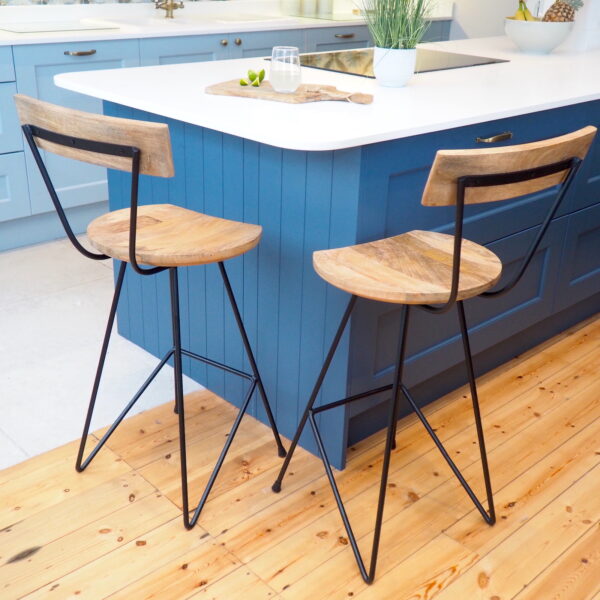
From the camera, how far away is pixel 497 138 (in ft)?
6.89

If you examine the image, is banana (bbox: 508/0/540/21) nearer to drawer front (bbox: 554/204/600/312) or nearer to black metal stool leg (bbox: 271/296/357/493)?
drawer front (bbox: 554/204/600/312)

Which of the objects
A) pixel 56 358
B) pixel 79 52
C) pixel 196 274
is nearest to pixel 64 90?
pixel 79 52

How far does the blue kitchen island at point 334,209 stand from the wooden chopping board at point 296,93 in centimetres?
4

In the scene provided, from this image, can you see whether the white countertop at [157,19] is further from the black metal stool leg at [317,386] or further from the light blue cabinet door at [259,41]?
the black metal stool leg at [317,386]

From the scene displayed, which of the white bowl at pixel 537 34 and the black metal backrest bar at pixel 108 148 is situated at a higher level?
the white bowl at pixel 537 34

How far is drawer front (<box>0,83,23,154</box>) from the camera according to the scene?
326cm

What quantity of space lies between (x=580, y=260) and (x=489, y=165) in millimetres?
1455

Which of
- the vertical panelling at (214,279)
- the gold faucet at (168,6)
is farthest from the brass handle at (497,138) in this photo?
the gold faucet at (168,6)

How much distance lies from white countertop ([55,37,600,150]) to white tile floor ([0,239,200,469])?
0.90 metres

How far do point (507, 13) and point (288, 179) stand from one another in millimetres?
3251

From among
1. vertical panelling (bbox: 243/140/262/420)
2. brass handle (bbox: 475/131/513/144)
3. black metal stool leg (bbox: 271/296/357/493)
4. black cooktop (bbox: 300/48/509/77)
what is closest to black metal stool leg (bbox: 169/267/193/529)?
black metal stool leg (bbox: 271/296/357/493)

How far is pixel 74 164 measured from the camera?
358 centimetres

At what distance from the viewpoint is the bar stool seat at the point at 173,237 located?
1647mm

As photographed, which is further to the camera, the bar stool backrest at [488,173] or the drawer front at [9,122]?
the drawer front at [9,122]
